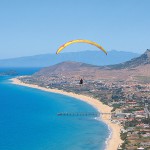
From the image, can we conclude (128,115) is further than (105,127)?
Yes

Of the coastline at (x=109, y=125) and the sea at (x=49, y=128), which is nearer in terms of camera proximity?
the coastline at (x=109, y=125)

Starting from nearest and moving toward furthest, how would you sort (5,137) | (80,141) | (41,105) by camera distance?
(80,141) < (5,137) < (41,105)

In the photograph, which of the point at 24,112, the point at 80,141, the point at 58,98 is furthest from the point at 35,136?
the point at 58,98

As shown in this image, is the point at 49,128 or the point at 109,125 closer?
the point at 109,125

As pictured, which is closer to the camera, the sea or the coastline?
the coastline

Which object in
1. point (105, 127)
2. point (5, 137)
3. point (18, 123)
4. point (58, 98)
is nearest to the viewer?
point (5, 137)

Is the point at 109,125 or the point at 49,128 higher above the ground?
the point at 109,125

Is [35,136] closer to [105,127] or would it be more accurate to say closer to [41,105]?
[105,127]
